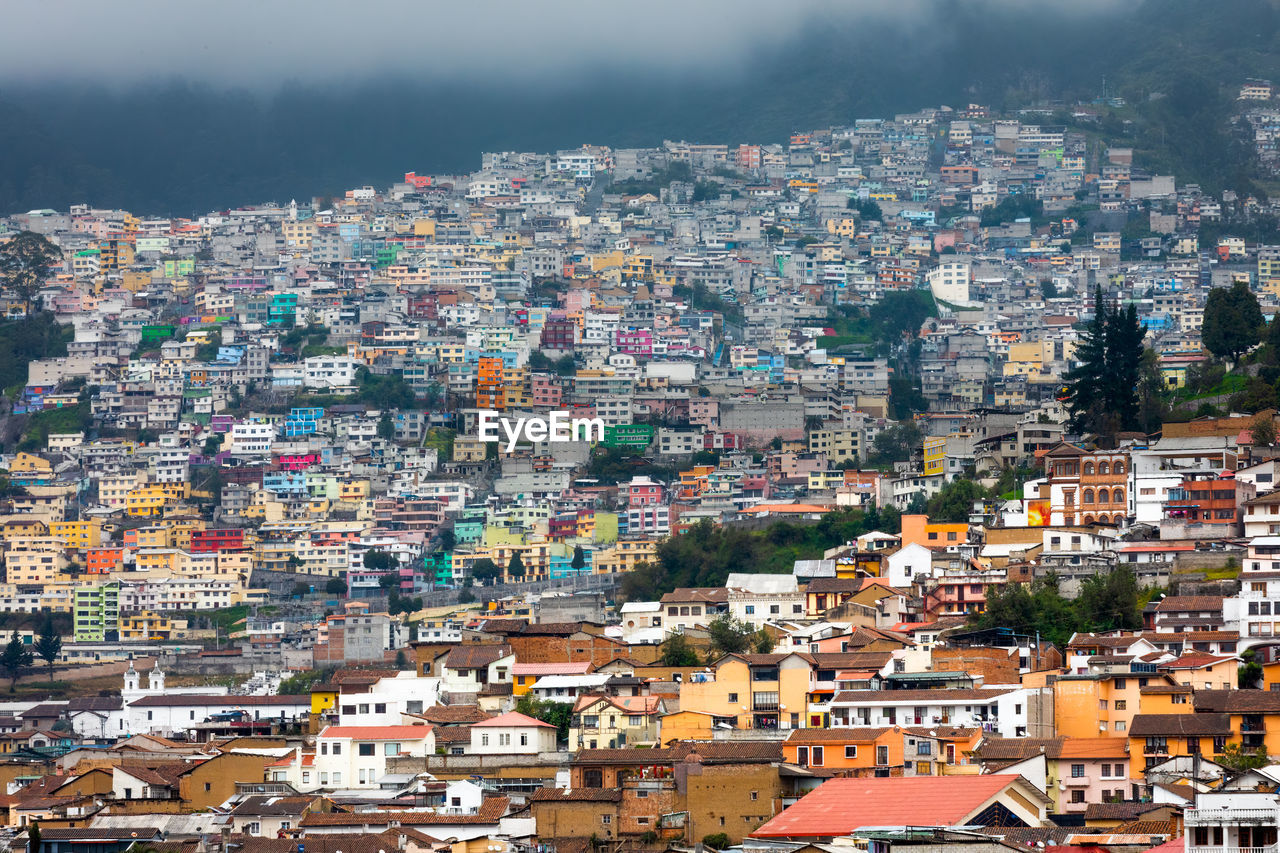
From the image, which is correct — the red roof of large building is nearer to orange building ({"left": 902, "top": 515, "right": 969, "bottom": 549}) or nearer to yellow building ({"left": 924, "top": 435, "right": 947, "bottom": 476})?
orange building ({"left": 902, "top": 515, "right": 969, "bottom": 549})

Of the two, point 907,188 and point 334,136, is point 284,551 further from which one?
point 334,136

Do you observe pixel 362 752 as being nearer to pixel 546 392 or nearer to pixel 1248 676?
pixel 1248 676

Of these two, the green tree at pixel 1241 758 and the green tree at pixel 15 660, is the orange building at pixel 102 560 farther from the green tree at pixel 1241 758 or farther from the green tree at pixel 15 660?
the green tree at pixel 1241 758


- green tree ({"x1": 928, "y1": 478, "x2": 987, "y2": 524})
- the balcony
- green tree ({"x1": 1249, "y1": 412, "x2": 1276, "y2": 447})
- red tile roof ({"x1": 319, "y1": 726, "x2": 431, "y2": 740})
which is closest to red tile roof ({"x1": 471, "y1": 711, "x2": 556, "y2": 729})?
red tile roof ({"x1": 319, "y1": 726, "x2": 431, "y2": 740})

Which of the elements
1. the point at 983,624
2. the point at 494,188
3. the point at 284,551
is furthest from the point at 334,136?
the point at 983,624

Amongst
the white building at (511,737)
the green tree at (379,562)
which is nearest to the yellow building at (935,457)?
the green tree at (379,562)

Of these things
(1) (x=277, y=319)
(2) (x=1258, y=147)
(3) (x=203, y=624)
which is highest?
(2) (x=1258, y=147)
